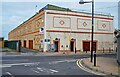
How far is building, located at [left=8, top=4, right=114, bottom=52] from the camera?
146 feet

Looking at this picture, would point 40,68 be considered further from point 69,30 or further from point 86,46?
point 86,46

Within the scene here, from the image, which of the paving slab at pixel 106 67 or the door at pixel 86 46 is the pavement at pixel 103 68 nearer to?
the paving slab at pixel 106 67

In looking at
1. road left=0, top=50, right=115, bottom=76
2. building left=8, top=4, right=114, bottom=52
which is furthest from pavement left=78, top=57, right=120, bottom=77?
building left=8, top=4, right=114, bottom=52

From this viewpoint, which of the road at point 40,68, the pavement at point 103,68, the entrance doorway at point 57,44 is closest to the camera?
the road at point 40,68

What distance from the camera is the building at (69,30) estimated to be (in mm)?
44500

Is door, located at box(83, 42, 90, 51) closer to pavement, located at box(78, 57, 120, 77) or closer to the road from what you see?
the road

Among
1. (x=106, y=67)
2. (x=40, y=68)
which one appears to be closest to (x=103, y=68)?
(x=106, y=67)

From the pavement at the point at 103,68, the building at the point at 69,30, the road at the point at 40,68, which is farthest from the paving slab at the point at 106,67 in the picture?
the building at the point at 69,30

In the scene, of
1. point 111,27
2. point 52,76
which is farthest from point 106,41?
point 52,76

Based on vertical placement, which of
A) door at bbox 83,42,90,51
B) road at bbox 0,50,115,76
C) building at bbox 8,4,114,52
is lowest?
road at bbox 0,50,115,76

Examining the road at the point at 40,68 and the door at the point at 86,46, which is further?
the door at the point at 86,46

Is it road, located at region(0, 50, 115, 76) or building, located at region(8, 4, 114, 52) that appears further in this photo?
building, located at region(8, 4, 114, 52)

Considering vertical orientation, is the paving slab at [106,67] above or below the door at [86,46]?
below

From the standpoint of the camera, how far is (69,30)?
1854 inches
